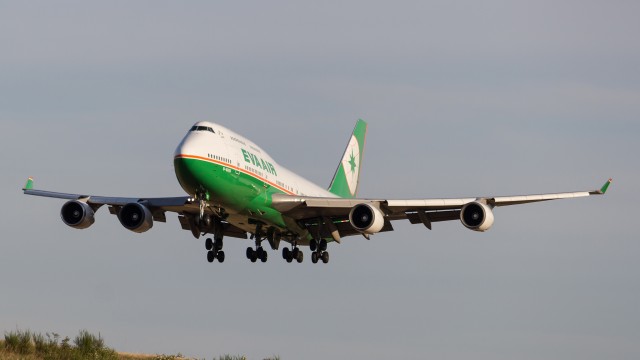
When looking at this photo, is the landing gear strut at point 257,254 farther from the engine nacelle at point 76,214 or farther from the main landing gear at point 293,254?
the engine nacelle at point 76,214

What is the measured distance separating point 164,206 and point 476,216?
50.4 ft

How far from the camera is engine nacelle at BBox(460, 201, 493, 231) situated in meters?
59.2

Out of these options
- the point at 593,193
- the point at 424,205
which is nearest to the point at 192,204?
the point at 424,205

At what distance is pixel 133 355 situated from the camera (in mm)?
62625

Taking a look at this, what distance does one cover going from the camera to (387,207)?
2415 inches

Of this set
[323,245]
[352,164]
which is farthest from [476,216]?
[352,164]

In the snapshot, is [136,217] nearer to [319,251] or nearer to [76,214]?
[76,214]

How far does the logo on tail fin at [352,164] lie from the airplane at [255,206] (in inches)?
533

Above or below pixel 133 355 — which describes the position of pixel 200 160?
above


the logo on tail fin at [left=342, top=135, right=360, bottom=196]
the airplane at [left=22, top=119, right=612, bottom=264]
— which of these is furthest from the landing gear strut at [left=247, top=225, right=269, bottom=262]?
the logo on tail fin at [left=342, top=135, right=360, bottom=196]

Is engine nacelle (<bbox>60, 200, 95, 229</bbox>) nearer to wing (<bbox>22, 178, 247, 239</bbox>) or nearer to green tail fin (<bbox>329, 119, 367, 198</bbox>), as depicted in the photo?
wing (<bbox>22, 178, 247, 239</bbox>)

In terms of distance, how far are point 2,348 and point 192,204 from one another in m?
11.5

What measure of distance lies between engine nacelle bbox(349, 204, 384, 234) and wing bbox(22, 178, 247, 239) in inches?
277

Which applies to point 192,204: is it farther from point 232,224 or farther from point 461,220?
point 461,220
